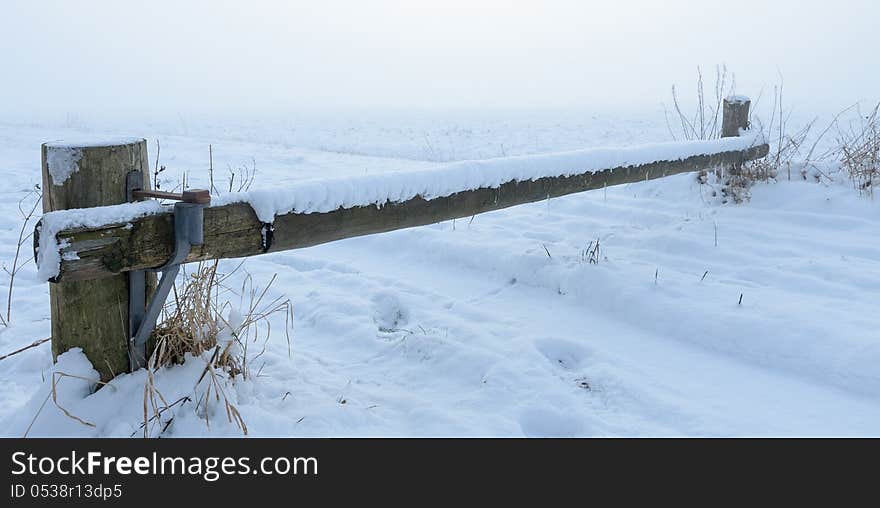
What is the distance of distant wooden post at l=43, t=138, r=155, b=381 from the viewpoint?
2078 millimetres

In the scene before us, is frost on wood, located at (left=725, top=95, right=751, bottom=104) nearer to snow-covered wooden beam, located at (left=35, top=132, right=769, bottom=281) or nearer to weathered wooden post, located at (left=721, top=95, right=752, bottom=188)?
weathered wooden post, located at (left=721, top=95, right=752, bottom=188)

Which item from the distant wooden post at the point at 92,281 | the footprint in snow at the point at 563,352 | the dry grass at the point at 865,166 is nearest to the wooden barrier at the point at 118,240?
the distant wooden post at the point at 92,281

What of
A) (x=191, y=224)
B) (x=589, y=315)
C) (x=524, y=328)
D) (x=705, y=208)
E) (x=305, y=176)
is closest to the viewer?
(x=191, y=224)

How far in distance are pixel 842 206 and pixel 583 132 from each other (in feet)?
37.2

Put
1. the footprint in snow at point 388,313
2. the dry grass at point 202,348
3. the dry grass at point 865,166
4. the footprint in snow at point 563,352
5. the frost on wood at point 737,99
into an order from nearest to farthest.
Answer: the dry grass at point 202,348 < the footprint in snow at point 563,352 < the footprint in snow at point 388,313 < the dry grass at point 865,166 < the frost on wood at point 737,99

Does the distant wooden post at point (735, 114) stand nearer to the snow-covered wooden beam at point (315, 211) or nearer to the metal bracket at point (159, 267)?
the snow-covered wooden beam at point (315, 211)

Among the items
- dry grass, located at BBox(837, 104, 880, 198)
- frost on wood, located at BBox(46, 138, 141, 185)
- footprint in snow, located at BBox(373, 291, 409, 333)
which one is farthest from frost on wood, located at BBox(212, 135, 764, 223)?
dry grass, located at BBox(837, 104, 880, 198)

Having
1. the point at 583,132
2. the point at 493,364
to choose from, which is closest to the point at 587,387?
the point at 493,364

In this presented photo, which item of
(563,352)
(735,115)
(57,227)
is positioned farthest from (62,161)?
(735,115)

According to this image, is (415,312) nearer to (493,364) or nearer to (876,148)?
(493,364)

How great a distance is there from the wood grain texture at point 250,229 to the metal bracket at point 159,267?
0.05 metres

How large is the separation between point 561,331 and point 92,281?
2.14 meters

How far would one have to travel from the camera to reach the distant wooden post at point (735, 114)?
226 inches
